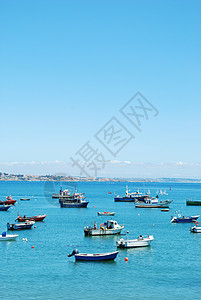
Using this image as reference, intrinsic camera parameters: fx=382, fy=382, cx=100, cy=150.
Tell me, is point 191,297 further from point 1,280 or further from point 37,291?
point 1,280

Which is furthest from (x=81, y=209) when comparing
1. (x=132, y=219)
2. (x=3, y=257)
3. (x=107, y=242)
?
(x=3, y=257)

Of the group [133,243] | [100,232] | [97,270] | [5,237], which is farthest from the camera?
[100,232]

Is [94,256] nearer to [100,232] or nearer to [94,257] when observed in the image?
[94,257]

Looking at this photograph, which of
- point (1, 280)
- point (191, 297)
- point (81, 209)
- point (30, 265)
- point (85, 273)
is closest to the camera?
point (191, 297)

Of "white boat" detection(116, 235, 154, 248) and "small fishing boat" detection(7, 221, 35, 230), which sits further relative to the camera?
"small fishing boat" detection(7, 221, 35, 230)

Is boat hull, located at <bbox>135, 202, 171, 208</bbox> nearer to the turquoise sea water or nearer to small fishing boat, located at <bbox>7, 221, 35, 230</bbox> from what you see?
small fishing boat, located at <bbox>7, 221, 35, 230</bbox>

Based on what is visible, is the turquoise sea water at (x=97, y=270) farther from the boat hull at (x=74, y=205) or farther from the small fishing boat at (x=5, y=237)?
the boat hull at (x=74, y=205)

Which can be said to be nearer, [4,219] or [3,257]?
[3,257]

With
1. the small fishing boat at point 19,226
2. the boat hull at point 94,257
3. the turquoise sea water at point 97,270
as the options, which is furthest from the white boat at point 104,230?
the boat hull at point 94,257

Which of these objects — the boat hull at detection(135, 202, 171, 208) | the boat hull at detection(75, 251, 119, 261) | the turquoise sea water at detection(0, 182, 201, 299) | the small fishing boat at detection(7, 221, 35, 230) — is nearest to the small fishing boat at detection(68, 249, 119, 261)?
the boat hull at detection(75, 251, 119, 261)

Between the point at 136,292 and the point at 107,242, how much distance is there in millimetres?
30702

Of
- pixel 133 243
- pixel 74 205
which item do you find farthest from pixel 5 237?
pixel 74 205

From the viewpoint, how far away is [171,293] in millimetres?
45656

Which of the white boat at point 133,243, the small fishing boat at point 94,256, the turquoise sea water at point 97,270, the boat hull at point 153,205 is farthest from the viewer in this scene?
the boat hull at point 153,205
